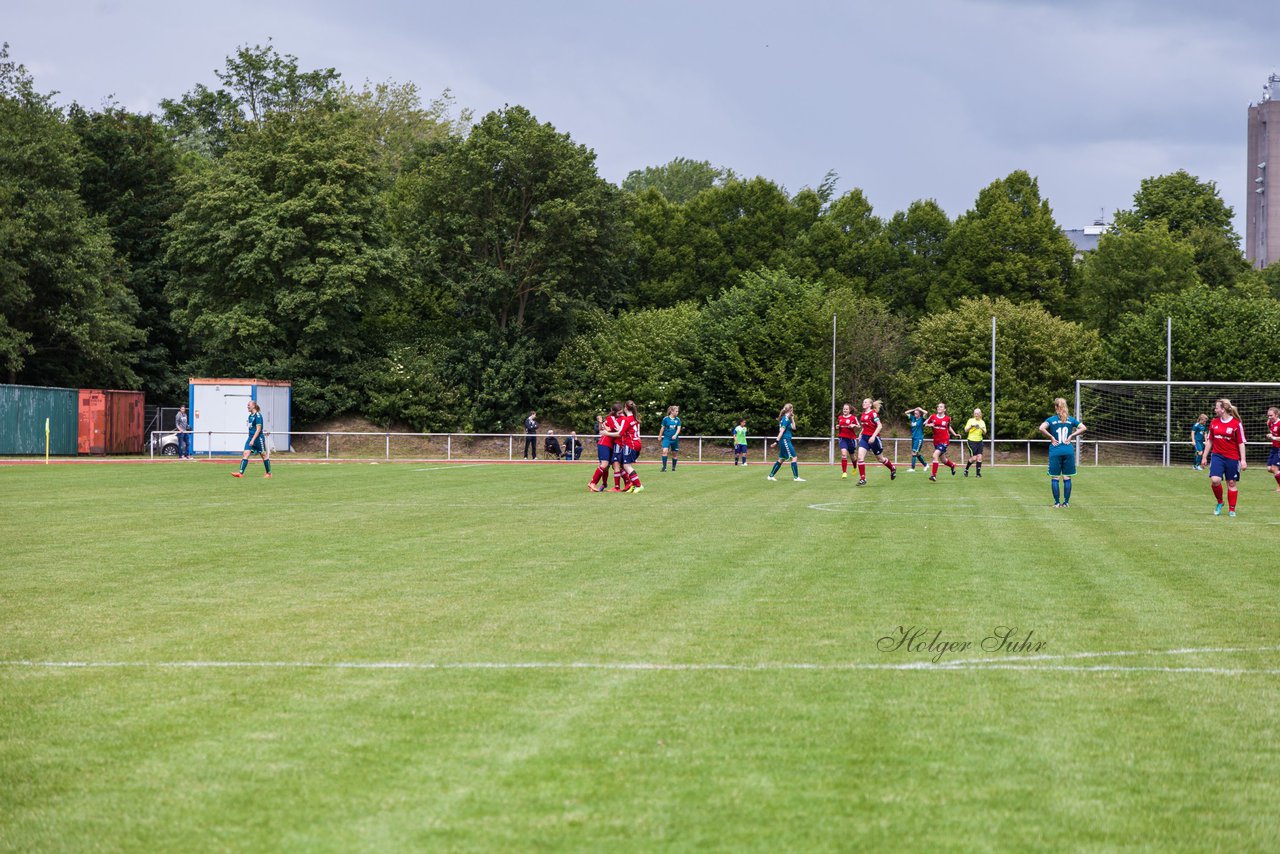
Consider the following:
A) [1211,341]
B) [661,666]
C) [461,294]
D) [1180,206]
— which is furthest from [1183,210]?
[661,666]

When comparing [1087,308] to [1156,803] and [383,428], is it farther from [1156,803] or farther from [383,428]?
Result: [1156,803]

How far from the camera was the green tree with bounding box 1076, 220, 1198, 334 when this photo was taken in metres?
67.2

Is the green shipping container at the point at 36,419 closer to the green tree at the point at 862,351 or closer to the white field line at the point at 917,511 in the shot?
the green tree at the point at 862,351

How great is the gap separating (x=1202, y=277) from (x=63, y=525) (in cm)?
6794

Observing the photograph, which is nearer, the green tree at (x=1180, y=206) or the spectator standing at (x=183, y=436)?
the spectator standing at (x=183, y=436)

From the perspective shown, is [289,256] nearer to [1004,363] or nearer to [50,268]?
[50,268]

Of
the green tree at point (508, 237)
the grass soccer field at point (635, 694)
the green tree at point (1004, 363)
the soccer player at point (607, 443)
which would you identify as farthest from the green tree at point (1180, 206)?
the grass soccer field at point (635, 694)

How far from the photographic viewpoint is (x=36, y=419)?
47.6m

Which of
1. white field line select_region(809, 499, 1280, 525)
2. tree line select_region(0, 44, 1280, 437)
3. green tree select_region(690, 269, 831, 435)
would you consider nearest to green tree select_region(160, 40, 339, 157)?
tree line select_region(0, 44, 1280, 437)

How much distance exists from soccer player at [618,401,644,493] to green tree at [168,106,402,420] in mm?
30093

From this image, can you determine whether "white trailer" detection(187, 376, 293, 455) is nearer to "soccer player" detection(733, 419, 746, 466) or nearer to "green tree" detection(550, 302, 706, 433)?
"green tree" detection(550, 302, 706, 433)

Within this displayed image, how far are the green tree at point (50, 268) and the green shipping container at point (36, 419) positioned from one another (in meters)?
3.11

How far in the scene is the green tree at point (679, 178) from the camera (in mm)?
98125

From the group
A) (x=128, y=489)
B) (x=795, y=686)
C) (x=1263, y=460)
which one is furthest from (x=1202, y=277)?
(x=795, y=686)
